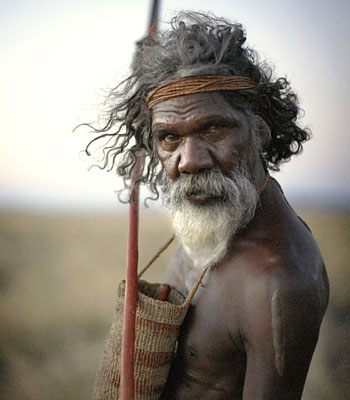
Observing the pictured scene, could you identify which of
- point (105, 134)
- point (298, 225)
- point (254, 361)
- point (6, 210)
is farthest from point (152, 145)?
point (6, 210)

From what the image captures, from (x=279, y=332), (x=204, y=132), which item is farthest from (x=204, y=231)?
(x=279, y=332)

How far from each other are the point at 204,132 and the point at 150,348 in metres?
0.91

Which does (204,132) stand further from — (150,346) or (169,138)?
(150,346)

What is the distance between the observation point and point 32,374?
743 cm

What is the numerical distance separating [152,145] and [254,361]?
1141 millimetres

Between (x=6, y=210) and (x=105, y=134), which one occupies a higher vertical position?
(x=105, y=134)

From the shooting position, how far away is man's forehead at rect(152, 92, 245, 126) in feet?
6.22

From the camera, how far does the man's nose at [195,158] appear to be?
1892 millimetres

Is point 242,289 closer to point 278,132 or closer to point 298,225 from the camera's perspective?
point 298,225

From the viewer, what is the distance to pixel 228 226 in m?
1.99

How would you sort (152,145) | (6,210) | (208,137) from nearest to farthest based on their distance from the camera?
(208,137) < (152,145) < (6,210)

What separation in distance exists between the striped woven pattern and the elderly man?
97 mm

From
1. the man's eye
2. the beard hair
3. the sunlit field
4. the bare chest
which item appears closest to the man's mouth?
the beard hair

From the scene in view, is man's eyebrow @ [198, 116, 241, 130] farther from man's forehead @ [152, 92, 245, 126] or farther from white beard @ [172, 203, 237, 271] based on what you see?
white beard @ [172, 203, 237, 271]
